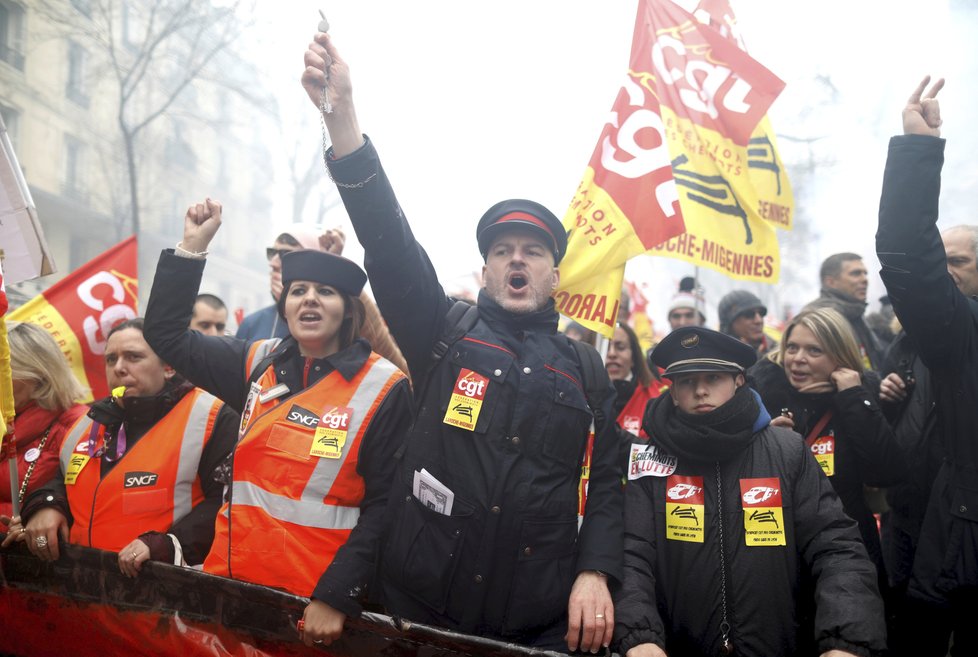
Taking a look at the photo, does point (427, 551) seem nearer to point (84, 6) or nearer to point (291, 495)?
point (291, 495)

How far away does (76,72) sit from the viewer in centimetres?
1227

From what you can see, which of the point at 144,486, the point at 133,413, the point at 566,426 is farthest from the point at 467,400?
the point at 133,413

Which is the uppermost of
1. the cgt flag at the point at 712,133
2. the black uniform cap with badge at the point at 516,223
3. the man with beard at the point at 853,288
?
the cgt flag at the point at 712,133

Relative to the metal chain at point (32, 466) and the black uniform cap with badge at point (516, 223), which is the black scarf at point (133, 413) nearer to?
the metal chain at point (32, 466)

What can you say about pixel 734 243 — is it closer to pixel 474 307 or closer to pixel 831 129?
pixel 474 307

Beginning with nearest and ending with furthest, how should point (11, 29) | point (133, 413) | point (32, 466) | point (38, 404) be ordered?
point (133, 413)
point (32, 466)
point (38, 404)
point (11, 29)

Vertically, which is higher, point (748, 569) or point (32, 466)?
point (32, 466)

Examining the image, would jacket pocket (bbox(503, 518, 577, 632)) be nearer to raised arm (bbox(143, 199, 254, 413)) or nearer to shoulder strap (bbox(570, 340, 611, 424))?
shoulder strap (bbox(570, 340, 611, 424))

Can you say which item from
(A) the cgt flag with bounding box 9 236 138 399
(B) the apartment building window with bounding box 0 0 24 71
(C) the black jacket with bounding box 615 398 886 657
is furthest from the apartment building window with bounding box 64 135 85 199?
(C) the black jacket with bounding box 615 398 886 657

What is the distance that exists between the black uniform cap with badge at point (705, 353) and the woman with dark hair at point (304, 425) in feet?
3.34

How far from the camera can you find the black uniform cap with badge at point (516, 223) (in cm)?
261

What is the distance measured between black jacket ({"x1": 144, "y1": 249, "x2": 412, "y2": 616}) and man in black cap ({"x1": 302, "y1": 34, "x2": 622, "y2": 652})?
0.30 feet

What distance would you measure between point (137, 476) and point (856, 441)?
9.44 ft

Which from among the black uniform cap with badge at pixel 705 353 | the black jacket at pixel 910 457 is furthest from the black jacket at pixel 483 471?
the black jacket at pixel 910 457
